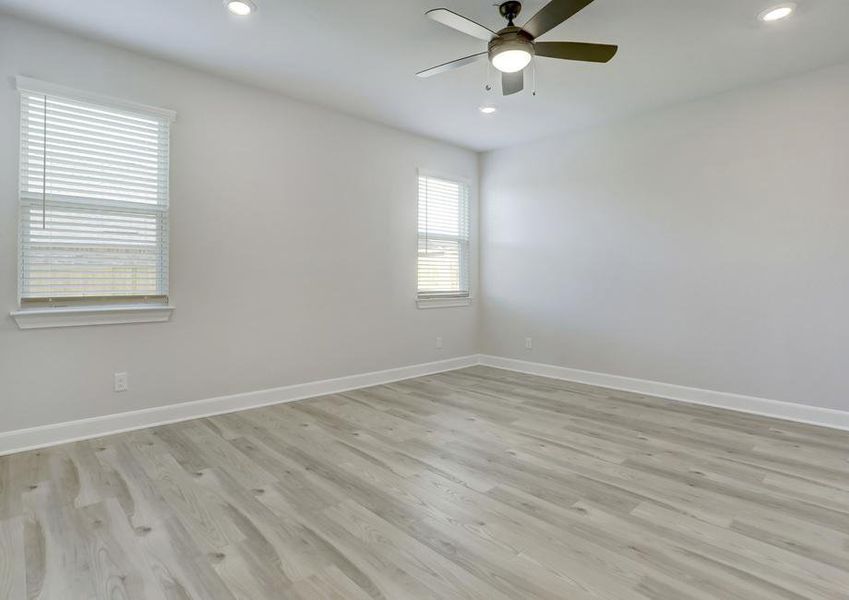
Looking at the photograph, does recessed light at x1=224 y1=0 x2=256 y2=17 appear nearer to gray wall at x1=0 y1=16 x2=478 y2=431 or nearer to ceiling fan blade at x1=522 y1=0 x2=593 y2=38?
gray wall at x1=0 y1=16 x2=478 y2=431

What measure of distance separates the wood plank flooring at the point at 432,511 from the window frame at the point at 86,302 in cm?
82

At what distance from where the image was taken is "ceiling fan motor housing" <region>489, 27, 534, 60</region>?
95.9 inches

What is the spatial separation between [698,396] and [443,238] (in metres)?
3.06

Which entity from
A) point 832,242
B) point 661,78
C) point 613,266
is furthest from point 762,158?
point 613,266

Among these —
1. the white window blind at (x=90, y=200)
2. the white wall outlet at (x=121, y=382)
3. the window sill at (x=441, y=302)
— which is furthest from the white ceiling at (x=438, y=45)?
the white wall outlet at (x=121, y=382)

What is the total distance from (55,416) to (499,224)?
15.1 ft

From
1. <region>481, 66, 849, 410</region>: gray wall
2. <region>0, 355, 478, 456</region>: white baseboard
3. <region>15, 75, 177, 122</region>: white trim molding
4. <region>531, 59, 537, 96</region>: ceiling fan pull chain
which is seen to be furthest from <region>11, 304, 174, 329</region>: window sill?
<region>481, 66, 849, 410</region>: gray wall

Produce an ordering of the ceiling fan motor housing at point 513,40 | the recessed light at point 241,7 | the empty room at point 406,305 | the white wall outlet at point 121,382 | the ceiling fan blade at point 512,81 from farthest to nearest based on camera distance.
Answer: the white wall outlet at point 121,382 → the ceiling fan blade at point 512,81 → the recessed light at point 241,7 → the ceiling fan motor housing at point 513,40 → the empty room at point 406,305

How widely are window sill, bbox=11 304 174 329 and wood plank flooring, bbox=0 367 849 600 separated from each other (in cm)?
79

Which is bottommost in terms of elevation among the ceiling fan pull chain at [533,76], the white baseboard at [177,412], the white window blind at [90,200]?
the white baseboard at [177,412]

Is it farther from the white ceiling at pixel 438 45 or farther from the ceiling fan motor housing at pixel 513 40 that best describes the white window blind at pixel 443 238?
the ceiling fan motor housing at pixel 513 40

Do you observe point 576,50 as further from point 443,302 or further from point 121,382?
point 121,382

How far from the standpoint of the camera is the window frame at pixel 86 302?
279 cm

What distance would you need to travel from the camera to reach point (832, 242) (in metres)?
3.40
